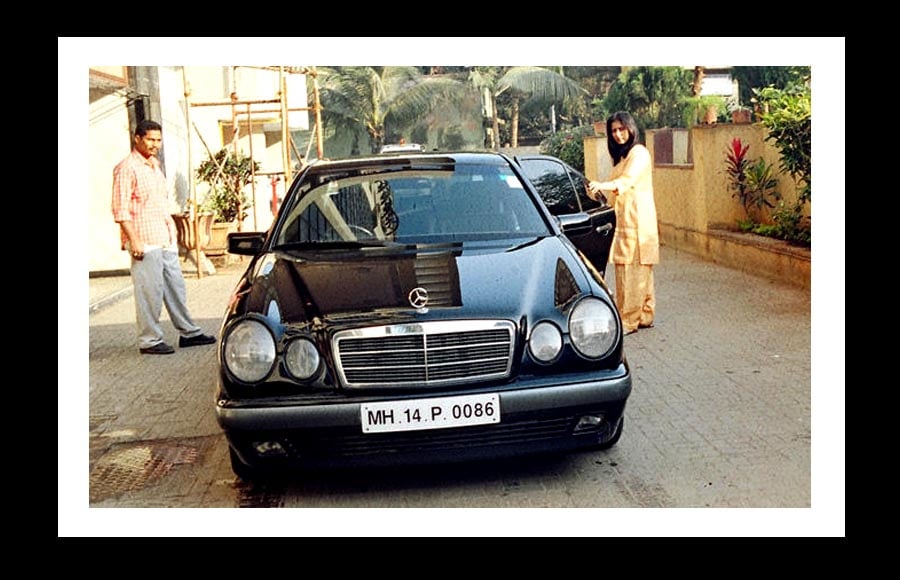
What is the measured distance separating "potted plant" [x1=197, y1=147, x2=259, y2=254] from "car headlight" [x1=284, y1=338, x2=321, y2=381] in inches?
401

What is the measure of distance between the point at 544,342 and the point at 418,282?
2.20ft

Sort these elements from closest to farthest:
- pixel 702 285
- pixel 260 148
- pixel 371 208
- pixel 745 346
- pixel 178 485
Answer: pixel 178 485
pixel 371 208
pixel 745 346
pixel 702 285
pixel 260 148

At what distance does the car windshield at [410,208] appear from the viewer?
18.5 ft

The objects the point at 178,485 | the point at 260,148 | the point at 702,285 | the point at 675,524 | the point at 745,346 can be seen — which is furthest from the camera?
the point at 260,148

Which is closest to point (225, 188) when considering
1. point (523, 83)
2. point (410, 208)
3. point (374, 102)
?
point (410, 208)

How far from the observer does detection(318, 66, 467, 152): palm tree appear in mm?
27609

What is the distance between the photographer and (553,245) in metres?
5.35

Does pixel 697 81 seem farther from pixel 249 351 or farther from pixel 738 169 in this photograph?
pixel 249 351

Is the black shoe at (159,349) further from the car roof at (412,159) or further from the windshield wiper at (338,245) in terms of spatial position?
the windshield wiper at (338,245)

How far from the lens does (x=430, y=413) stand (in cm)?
441


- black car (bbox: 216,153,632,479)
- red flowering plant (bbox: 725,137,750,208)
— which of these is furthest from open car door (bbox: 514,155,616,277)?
black car (bbox: 216,153,632,479)
